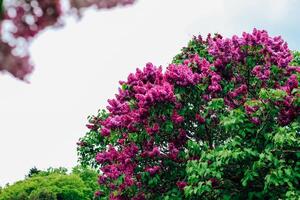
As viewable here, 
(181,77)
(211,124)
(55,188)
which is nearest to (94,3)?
(181,77)

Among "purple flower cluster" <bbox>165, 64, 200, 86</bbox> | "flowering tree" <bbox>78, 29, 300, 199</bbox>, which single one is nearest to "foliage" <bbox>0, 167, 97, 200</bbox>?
"flowering tree" <bbox>78, 29, 300, 199</bbox>

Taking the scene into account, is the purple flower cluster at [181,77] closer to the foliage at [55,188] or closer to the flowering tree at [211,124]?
the flowering tree at [211,124]

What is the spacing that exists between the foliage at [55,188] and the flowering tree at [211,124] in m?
55.2

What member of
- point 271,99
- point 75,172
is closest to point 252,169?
point 271,99

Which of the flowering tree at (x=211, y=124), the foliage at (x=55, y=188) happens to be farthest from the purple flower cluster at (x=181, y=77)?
the foliage at (x=55, y=188)

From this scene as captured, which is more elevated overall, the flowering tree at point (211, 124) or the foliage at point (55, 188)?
the foliage at point (55, 188)

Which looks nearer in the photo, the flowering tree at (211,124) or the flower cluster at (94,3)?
the flower cluster at (94,3)

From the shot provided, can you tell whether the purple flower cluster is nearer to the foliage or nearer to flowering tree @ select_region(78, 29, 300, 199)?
flowering tree @ select_region(78, 29, 300, 199)

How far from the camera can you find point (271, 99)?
9.02m

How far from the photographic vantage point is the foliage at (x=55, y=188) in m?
66.6

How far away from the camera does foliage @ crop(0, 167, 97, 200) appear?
218ft

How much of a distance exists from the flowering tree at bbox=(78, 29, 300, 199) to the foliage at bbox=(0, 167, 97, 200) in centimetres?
5523

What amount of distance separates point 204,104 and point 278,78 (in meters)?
1.67

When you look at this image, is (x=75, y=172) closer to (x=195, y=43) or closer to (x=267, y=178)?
(x=195, y=43)
